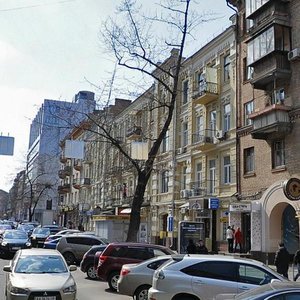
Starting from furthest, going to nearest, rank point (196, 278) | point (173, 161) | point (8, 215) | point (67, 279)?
1. point (8, 215)
2. point (173, 161)
3. point (67, 279)
4. point (196, 278)

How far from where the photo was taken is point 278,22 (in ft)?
83.1

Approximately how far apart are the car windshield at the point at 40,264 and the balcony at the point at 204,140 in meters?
20.2

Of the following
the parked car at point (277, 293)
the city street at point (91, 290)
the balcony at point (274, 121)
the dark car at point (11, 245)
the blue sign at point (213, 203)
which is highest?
the balcony at point (274, 121)

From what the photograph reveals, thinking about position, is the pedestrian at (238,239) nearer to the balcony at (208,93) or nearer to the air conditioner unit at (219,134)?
the air conditioner unit at (219,134)

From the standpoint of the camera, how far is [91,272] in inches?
744

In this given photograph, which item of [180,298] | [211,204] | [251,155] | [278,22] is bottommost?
[180,298]

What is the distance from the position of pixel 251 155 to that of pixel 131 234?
8874 mm

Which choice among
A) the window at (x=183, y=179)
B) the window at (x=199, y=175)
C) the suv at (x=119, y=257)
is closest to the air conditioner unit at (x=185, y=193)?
the window at (x=199, y=175)

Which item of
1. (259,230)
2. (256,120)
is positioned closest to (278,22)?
(256,120)

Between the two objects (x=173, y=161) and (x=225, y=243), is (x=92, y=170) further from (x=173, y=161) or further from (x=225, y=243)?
(x=225, y=243)

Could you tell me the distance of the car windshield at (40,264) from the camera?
1204cm

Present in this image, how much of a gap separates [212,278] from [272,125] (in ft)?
50.2

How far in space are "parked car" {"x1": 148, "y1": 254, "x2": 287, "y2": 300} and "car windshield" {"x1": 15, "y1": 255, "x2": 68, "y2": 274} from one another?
2.91m

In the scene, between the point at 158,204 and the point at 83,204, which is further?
the point at 83,204
